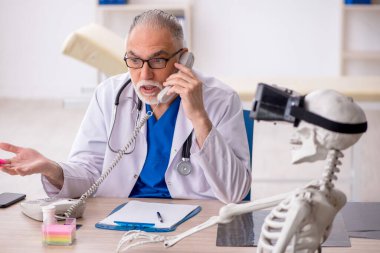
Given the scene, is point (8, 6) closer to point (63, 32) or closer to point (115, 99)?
point (63, 32)

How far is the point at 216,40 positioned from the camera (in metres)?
7.29

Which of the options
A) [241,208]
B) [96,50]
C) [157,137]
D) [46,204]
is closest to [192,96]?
[157,137]

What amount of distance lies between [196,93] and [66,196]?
0.51 m

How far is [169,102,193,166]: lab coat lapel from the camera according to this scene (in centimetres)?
231

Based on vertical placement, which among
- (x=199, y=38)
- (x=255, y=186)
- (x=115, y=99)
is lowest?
(x=255, y=186)

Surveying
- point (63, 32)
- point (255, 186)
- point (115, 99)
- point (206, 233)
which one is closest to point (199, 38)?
point (63, 32)

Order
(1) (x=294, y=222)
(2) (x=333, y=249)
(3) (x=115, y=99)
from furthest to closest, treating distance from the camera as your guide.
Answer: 1. (3) (x=115, y=99)
2. (2) (x=333, y=249)
3. (1) (x=294, y=222)

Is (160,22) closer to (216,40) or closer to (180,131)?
(180,131)

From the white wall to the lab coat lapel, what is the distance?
16.0ft

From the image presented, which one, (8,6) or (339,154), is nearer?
(339,154)

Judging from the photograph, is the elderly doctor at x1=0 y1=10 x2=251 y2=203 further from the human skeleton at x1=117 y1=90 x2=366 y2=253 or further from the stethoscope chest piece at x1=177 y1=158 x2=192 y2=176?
the human skeleton at x1=117 y1=90 x2=366 y2=253

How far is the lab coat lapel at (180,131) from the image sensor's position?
2314mm

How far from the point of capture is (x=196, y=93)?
2.18 m

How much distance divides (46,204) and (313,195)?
2.82 feet
